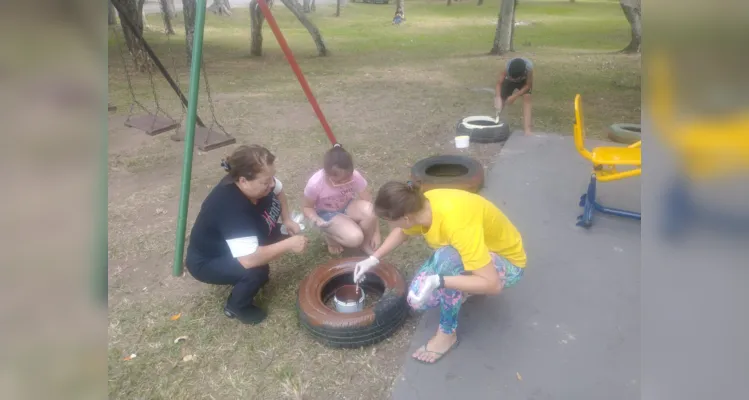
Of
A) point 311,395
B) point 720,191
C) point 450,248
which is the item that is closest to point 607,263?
point 450,248

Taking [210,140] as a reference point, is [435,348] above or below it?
below

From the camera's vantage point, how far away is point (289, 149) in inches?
236

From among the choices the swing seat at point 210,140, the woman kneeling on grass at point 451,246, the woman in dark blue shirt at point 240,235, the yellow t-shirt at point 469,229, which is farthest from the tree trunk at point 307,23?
the yellow t-shirt at point 469,229

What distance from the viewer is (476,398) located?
2.40 metres

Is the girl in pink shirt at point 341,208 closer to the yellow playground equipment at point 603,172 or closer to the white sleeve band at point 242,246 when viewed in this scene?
the white sleeve band at point 242,246

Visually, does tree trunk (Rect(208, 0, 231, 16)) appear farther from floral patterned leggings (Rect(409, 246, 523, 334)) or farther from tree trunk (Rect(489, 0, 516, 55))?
floral patterned leggings (Rect(409, 246, 523, 334))

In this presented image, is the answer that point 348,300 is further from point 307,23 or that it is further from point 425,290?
point 307,23

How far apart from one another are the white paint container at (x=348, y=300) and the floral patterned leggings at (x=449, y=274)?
20.7 inches

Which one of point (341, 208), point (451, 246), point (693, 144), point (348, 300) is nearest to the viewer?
point (693, 144)

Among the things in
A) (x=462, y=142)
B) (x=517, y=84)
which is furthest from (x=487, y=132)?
(x=517, y=84)

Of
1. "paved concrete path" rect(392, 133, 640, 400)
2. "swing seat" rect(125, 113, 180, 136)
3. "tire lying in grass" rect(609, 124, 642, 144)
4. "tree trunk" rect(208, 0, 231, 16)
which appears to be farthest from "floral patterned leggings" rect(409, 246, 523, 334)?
"tree trunk" rect(208, 0, 231, 16)

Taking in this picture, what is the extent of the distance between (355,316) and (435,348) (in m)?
0.44

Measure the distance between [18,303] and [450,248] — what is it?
7.65ft

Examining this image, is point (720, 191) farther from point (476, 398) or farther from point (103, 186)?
point (476, 398)
